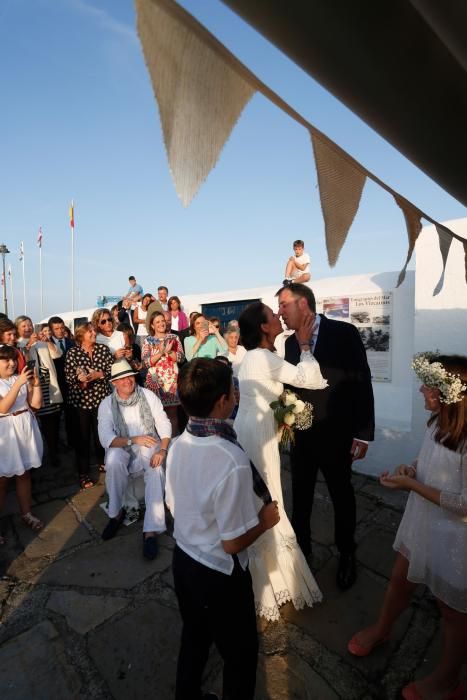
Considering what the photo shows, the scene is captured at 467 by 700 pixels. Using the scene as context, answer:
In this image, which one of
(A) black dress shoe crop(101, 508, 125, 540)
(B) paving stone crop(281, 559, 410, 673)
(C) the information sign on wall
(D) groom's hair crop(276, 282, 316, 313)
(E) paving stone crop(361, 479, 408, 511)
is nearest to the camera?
(B) paving stone crop(281, 559, 410, 673)

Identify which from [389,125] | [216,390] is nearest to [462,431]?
[216,390]

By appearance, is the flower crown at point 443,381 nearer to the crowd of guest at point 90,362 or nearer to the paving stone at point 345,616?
the paving stone at point 345,616

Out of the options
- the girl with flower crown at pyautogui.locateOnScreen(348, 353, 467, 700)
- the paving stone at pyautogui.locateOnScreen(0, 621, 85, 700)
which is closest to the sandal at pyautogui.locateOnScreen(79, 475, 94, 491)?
the paving stone at pyautogui.locateOnScreen(0, 621, 85, 700)

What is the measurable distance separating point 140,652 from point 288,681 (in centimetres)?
84

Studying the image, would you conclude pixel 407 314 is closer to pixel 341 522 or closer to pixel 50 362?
pixel 341 522

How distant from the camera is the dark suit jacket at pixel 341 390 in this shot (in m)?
2.41

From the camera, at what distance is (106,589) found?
2.46 meters

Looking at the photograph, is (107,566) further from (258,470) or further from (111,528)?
(258,470)

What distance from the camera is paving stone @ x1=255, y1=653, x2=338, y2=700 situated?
171 centimetres

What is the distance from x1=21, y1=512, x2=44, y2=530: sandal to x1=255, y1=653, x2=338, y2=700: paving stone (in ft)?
7.93

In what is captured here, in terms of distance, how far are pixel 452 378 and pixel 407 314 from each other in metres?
3.48

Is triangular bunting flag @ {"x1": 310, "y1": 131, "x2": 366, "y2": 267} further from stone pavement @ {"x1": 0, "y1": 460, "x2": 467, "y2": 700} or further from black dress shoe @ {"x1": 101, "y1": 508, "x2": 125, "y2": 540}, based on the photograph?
black dress shoe @ {"x1": 101, "y1": 508, "x2": 125, "y2": 540}

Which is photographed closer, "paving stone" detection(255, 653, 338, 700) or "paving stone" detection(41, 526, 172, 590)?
"paving stone" detection(255, 653, 338, 700)

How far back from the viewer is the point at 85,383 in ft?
13.8
